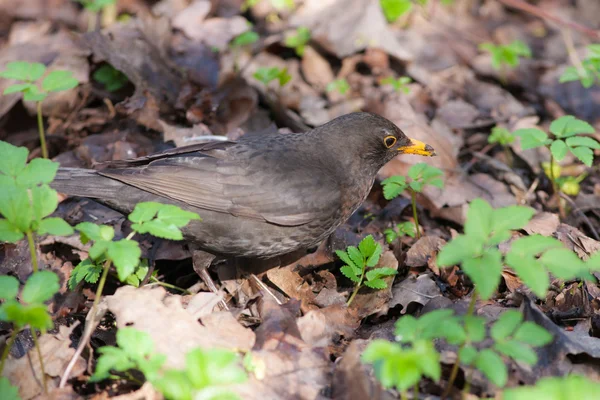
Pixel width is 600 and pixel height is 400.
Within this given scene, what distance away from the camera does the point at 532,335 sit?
272cm

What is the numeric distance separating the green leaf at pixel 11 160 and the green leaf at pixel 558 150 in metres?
3.51

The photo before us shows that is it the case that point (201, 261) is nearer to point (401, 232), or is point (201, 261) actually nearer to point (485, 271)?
point (401, 232)

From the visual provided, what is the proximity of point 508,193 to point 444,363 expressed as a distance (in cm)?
268

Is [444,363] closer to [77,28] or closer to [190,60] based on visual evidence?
[190,60]

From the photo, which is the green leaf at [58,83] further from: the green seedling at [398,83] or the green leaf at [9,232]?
the green seedling at [398,83]

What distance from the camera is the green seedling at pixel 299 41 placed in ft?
23.7

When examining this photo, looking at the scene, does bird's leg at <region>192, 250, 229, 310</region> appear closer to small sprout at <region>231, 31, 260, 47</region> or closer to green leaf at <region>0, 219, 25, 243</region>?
green leaf at <region>0, 219, 25, 243</region>

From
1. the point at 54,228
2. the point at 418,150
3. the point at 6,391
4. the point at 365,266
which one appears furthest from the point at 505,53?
the point at 6,391

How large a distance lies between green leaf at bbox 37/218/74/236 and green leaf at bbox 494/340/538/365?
211 centimetres

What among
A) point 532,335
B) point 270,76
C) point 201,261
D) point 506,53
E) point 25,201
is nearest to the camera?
point 532,335

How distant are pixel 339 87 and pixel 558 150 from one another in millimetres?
2785

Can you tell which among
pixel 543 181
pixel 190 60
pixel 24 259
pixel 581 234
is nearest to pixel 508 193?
pixel 543 181

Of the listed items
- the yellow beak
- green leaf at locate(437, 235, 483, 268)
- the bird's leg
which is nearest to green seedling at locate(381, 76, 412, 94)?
the yellow beak

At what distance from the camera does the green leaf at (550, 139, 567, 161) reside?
446cm
